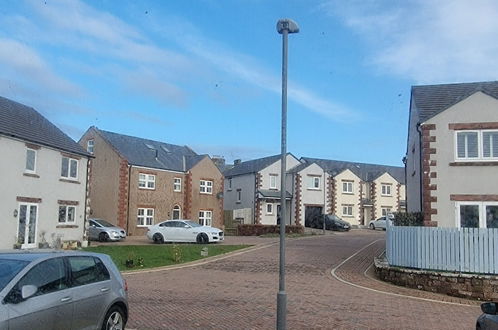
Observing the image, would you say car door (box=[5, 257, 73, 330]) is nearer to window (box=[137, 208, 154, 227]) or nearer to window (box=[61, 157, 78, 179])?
window (box=[61, 157, 78, 179])

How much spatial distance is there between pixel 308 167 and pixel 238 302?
42.9 metres

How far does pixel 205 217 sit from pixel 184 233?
13.6 metres

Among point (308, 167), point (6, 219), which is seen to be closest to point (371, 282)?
point (6, 219)

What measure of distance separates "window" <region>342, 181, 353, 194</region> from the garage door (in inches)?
223

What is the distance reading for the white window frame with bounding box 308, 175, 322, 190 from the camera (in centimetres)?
5542

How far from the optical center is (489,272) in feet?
51.6

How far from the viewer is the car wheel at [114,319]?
8.16m

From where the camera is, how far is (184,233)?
33.0 metres

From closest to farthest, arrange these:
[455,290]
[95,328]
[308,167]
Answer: [95,328]
[455,290]
[308,167]

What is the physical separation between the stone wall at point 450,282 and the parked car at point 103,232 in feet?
72.3

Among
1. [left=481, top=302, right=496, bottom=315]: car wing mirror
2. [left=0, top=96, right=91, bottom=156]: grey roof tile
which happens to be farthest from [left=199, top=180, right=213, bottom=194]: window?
[left=481, top=302, right=496, bottom=315]: car wing mirror

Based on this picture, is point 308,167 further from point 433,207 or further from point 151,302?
point 151,302

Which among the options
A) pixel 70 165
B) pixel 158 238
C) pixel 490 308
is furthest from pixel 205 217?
pixel 490 308

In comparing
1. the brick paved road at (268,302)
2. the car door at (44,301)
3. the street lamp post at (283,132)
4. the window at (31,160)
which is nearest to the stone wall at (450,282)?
the brick paved road at (268,302)
